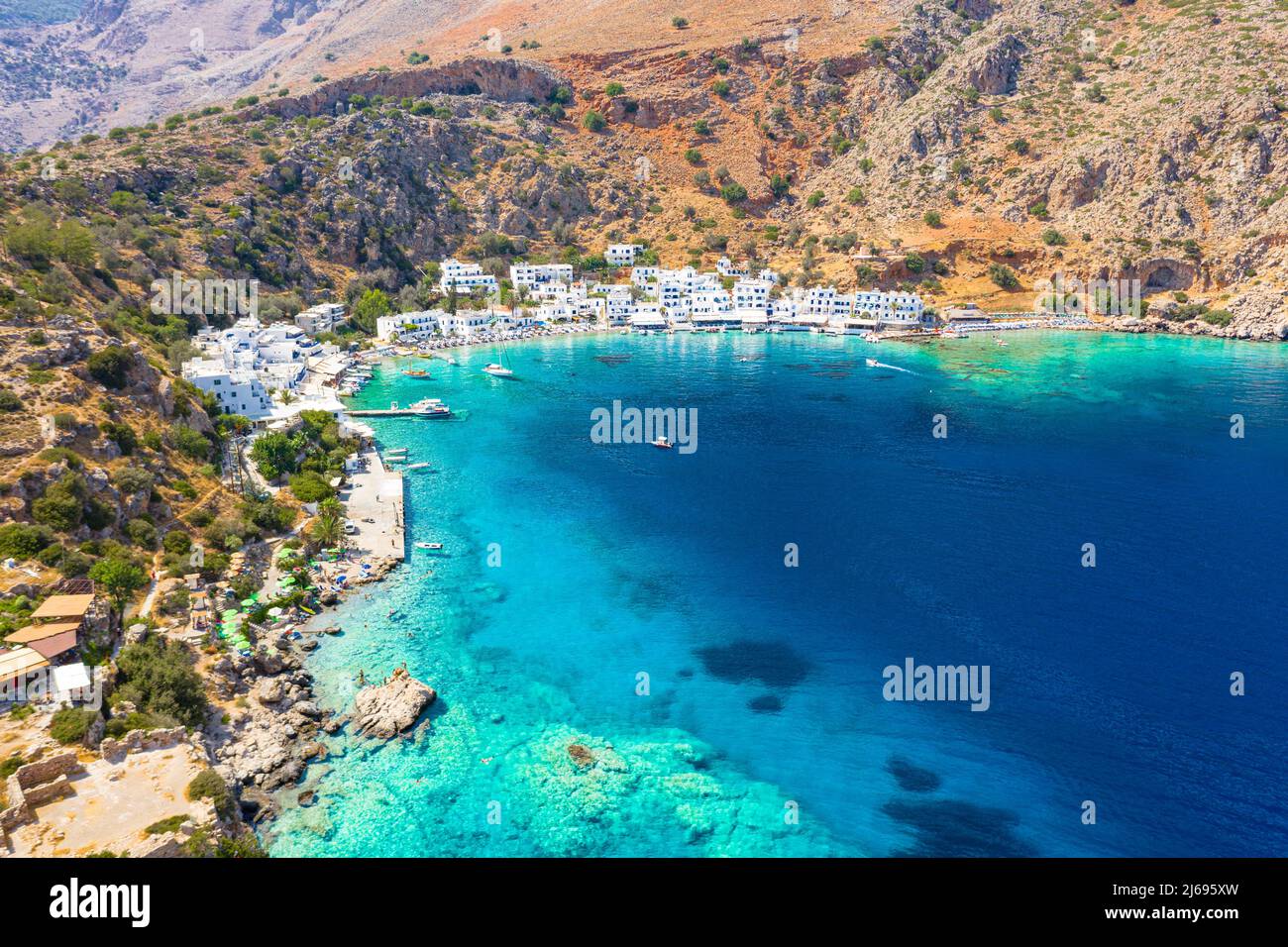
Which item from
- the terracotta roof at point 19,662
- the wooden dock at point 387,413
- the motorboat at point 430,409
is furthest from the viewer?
the motorboat at point 430,409

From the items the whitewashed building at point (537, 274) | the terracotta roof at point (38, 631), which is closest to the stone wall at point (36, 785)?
the terracotta roof at point (38, 631)

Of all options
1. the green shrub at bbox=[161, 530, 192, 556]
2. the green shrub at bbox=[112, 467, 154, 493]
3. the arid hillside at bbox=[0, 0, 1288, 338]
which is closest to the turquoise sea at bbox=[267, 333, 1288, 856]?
the green shrub at bbox=[161, 530, 192, 556]

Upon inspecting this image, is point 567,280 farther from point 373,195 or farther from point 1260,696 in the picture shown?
point 1260,696

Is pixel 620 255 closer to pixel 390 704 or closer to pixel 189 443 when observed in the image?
pixel 189 443

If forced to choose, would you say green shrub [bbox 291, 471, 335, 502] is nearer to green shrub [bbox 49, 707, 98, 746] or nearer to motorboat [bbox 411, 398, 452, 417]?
motorboat [bbox 411, 398, 452, 417]

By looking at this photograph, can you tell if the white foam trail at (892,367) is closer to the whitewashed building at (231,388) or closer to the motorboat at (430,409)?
the motorboat at (430,409)
